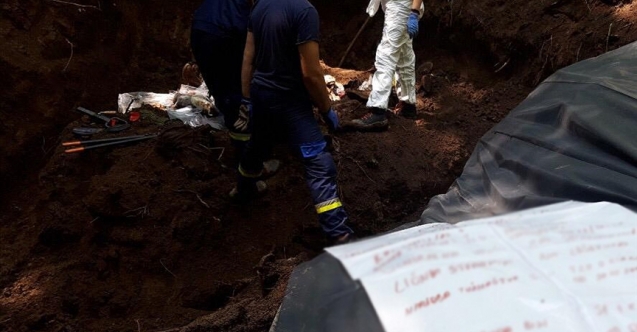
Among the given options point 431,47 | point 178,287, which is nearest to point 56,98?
point 178,287

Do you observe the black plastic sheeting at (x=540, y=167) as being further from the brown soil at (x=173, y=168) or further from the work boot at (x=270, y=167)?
the work boot at (x=270, y=167)

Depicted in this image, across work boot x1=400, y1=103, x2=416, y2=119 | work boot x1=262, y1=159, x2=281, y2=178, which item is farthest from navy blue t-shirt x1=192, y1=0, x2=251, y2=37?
work boot x1=400, y1=103, x2=416, y2=119

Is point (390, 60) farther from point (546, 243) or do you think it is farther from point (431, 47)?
point (546, 243)

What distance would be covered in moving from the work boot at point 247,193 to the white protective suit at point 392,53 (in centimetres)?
143

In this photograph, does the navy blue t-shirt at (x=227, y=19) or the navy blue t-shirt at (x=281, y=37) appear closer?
the navy blue t-shirt at (x=281, y=37)

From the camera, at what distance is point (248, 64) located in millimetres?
3297

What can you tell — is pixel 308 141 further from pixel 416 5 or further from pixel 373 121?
pixel 416 5

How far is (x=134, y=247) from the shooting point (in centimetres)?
345

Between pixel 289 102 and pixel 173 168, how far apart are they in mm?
1345

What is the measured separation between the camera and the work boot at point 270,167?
3994 millimetres

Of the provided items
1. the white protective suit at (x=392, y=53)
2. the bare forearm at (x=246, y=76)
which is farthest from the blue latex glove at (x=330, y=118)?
the white protective suit at (x=392, y=53)

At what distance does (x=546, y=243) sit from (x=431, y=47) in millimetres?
5244

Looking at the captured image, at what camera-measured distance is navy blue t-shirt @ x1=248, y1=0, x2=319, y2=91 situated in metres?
2.81

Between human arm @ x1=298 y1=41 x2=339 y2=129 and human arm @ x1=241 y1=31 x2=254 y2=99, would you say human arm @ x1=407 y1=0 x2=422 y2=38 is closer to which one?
human arm @ x1=298 y1=41 x2=339 y2=129
